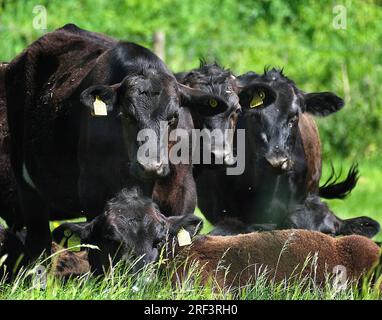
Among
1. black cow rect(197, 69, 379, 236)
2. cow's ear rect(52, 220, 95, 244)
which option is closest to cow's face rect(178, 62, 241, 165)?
black cow rect(197, 69, 379, 236)

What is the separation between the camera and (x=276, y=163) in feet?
32.5

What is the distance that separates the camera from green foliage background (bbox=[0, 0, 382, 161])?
796 inches

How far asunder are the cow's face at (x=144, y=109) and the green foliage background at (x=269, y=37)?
10.8 m

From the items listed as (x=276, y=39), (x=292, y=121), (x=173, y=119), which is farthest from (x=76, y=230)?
(x=276, y=39)

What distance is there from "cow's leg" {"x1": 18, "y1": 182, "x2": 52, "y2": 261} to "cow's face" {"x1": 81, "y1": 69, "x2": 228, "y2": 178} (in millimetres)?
1738

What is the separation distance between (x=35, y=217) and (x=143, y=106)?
2.16 meters

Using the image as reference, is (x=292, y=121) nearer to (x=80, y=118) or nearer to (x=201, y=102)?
(x=201, y=102)

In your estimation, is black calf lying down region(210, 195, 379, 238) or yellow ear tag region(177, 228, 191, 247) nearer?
yellow ear tag region(177, 228, 191, 247)

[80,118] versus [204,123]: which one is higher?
[80,118]

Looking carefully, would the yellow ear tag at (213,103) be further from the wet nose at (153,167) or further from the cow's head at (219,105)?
the wet nose at (153,167)

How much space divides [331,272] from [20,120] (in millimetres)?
3264

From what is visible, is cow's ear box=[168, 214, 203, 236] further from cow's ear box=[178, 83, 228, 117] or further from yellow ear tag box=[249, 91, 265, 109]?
yellow ear tag box=[249, 91, 265, 109]

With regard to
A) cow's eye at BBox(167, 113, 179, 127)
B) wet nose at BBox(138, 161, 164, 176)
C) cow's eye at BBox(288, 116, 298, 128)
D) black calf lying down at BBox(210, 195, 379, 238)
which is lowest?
black calf lying down at BBox(210, 195, 379, 238)

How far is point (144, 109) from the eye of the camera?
830 centimetres
